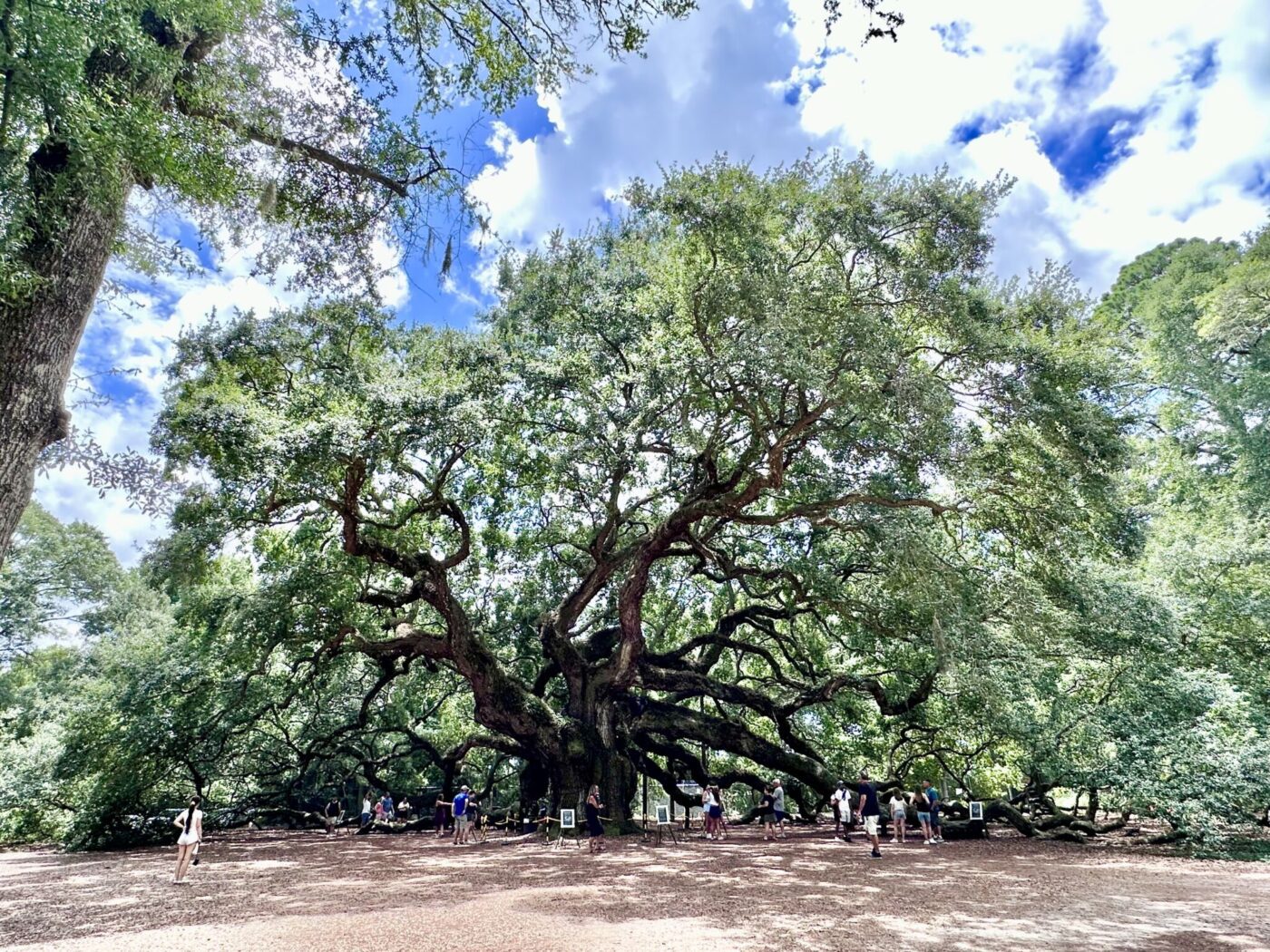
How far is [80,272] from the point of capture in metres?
3.82

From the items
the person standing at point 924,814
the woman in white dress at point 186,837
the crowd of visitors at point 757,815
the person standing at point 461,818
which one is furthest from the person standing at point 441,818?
the person standing at point 924,814

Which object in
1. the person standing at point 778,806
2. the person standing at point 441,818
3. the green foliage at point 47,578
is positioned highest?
the green foliage at point 47,578

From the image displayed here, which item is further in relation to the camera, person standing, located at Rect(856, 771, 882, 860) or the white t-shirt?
person standing, located at Rect(856, 771, 882, 860)

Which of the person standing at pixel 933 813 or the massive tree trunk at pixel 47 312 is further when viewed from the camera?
the person standing at pixel 933 813

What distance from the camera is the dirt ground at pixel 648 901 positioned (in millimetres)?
5355

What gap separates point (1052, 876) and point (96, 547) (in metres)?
33.6

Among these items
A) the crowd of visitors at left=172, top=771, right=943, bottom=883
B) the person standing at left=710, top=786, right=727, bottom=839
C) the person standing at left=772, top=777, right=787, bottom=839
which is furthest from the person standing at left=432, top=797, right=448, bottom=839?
the person standing at left=772, top=777, right=787, bottom=839

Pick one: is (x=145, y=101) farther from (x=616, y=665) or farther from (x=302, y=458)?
(x=616, y=665)

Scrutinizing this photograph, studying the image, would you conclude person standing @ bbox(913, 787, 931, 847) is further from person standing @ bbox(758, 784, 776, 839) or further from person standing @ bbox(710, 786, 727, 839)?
person standing @ bbox(710, 786, 727, 839)

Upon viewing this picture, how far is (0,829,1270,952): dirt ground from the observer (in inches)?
211

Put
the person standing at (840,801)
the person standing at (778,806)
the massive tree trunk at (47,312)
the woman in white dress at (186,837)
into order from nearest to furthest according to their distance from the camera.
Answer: the massive tree trunk at (47,312) → the woman in white dress at (186,837) → the person standing at (840,801) → the person standing at (778,806)

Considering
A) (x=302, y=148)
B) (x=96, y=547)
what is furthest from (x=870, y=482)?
(x=96, y=547)

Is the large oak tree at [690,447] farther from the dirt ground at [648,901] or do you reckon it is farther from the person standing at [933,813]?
the dirt ground at [648,901]

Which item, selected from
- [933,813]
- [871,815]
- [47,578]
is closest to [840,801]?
[933,813]
